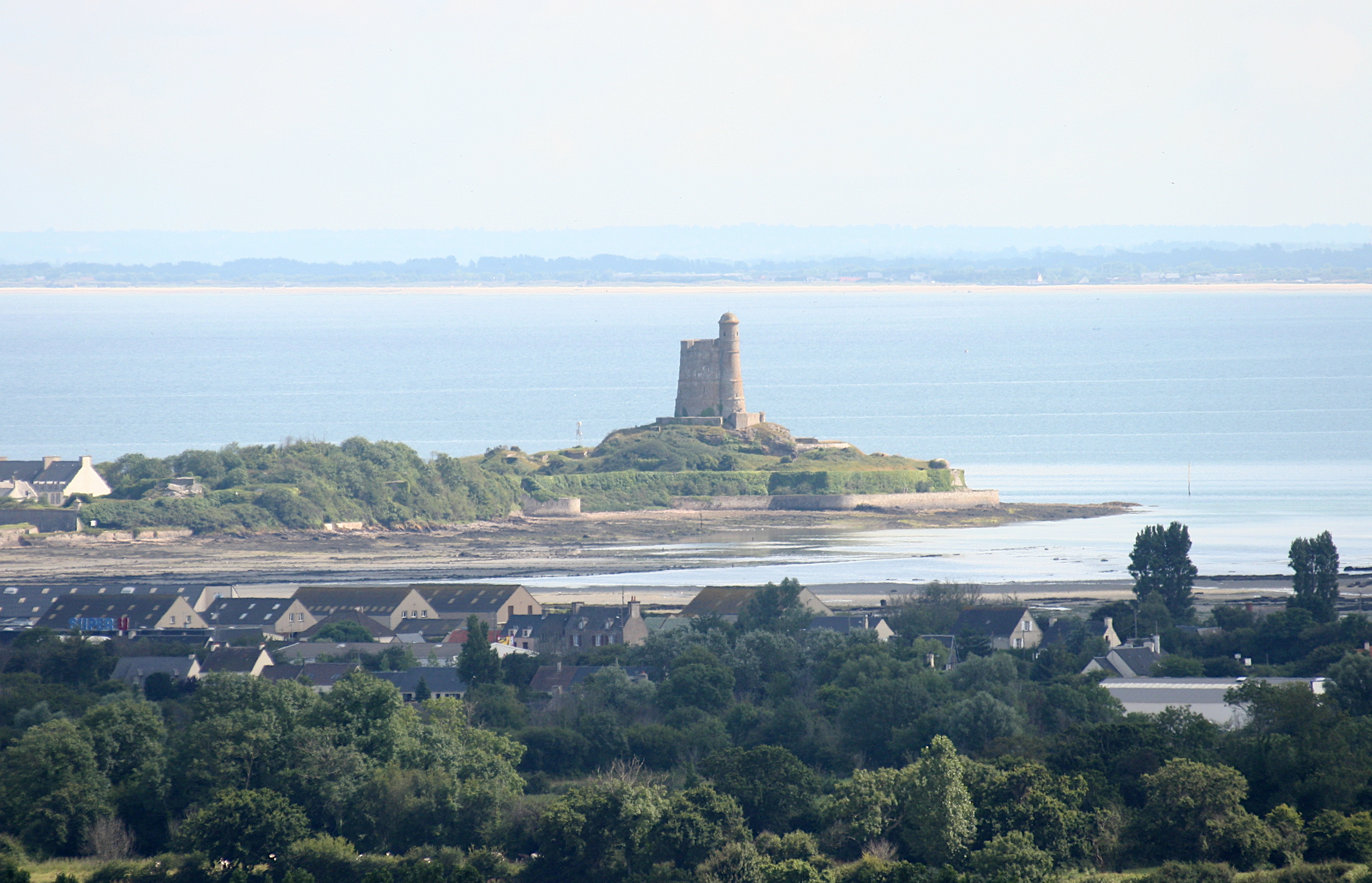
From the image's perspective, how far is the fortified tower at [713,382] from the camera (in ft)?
346

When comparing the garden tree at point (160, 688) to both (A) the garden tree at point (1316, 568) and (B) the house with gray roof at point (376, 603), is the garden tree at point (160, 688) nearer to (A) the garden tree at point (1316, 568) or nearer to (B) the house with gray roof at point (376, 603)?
(B) the house with gray roof at point (376, 603)

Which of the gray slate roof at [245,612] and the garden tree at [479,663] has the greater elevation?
the garden tree at [479,663]

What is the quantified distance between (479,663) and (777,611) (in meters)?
8.86

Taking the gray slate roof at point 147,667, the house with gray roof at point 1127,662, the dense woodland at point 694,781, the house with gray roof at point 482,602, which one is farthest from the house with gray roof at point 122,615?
the house with gray roof at point 1127,662

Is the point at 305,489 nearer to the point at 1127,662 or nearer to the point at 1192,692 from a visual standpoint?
the point at 1127,662

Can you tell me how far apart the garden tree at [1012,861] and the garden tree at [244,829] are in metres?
10.0

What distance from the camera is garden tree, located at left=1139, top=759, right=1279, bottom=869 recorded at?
1122 inches

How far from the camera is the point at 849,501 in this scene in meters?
89.2

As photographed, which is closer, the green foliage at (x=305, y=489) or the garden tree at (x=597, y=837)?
the garden tree at (x=597, y=837)

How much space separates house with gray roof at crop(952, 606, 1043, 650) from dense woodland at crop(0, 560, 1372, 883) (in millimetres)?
5597

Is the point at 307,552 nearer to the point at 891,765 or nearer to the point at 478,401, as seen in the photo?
the point at 891,765

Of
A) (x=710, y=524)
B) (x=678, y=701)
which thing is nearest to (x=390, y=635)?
(x=678, y=701)

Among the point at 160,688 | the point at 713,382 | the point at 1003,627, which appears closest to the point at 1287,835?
the point at 1003,627

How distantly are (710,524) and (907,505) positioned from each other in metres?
10.6
